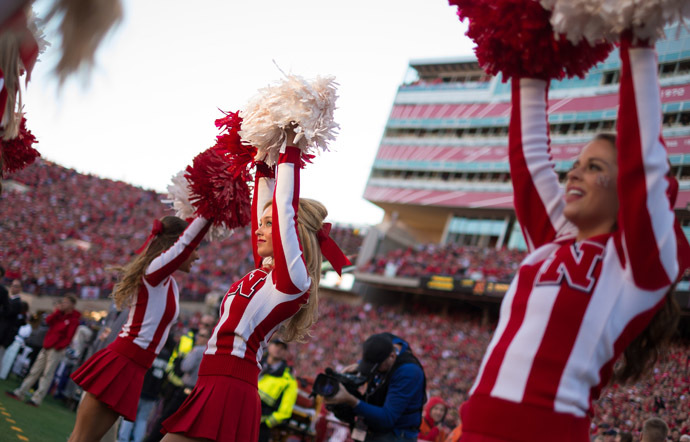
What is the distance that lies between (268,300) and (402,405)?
1.39 meters

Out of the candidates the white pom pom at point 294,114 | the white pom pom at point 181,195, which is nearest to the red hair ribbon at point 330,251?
the white pom pom at point 294,114

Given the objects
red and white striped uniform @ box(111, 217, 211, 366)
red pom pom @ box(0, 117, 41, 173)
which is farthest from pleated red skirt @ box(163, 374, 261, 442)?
red pom pom @ box(0, 117, 41, 173)

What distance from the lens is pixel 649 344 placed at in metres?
1.76

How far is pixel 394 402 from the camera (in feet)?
12.4

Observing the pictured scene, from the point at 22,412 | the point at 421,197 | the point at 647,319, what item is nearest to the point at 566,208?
the point at 647,319

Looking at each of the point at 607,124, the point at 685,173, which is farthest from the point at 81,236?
the point at 685,173

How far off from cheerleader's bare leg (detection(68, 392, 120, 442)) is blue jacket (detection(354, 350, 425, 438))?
141cm

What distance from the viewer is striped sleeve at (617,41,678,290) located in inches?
60.8

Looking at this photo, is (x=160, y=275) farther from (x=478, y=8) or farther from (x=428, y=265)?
(x=428, y=265)

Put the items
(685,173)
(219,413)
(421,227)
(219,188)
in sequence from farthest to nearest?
(421,227)
(685,173)
(219,188)
(219,413)

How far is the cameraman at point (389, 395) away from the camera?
3656mm

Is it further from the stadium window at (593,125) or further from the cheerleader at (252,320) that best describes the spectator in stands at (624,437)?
the stadium window at (593,125)

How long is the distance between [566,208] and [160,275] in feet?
8.75

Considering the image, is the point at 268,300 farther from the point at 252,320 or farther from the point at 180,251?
the point at 180,251
